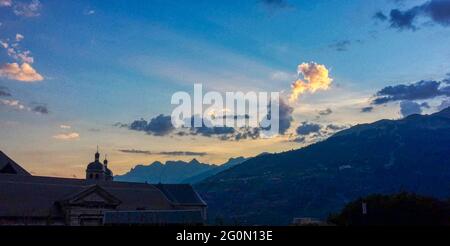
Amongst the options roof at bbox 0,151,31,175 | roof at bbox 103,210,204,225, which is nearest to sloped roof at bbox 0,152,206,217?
roof at bbox 0,151,31,175

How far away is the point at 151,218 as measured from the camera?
99.1m

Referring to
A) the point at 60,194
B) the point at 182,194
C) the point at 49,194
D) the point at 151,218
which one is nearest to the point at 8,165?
the point at 49,194

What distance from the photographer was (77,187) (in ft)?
387

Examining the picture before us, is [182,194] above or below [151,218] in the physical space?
above

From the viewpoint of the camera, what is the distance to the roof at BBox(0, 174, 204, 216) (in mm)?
104812

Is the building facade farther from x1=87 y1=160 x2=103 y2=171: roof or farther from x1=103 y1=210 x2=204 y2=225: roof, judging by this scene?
x1=87 y1=160 x2=103 y2=171: roof

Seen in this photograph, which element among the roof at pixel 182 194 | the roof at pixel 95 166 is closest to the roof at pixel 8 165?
the roof at pixel 95 166

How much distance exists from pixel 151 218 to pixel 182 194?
39538 millimetres

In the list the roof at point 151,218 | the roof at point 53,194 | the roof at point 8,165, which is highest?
the roof at point 8,165

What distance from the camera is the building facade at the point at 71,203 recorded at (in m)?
98.7

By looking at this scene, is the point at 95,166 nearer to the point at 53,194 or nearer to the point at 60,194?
the point at 60,194

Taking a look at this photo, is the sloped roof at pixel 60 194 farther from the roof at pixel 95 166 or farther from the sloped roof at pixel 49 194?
the roof at pixel 95 166
